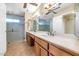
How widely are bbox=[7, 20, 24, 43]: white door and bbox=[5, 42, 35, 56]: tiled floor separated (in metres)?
0.08

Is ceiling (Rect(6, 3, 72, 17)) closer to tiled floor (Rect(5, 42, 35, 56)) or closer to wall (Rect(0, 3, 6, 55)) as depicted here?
wall (Rect(0, 3, 6, 55))

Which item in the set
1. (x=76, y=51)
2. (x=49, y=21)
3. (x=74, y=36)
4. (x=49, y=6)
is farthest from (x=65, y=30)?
(x=76, y=51)

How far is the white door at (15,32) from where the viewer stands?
5.33 feet

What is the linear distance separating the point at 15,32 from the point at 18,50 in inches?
11.4

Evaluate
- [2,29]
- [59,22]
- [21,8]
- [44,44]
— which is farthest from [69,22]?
[2,29]

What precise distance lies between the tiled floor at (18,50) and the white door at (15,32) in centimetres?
8

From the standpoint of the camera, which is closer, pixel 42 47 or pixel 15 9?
pixel 15 9

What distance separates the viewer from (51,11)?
66.9 inches

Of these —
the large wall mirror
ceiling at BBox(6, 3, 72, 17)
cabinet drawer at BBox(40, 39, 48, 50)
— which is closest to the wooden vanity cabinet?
cabinet drawer at BBox(40, 39, 48, 50)

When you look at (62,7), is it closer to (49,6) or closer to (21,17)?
(49,6)

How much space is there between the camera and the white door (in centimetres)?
163

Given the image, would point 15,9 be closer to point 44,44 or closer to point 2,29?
point 2,29

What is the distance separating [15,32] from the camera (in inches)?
64.9

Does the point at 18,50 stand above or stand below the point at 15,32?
→ below
